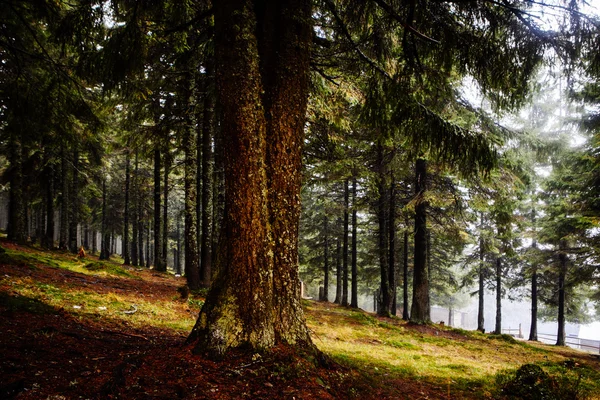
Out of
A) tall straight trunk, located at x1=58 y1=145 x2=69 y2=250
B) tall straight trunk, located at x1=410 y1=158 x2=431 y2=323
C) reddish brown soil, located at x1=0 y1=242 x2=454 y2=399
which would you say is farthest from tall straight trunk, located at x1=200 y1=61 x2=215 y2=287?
tall straight trunk, located at x1=58 y1=145 x2=69 y2=250

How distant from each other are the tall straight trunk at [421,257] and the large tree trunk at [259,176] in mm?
11206

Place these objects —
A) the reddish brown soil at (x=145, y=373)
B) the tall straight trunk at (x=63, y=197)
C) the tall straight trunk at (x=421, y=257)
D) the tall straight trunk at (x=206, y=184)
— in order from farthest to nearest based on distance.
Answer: the tall straight trunk at (x=63, y=197) → the tall straight trunk at (x=421, y=257) → the tall straight trunk at (x=206, y=184) → the reddish brown soil at (x=145, y=373)

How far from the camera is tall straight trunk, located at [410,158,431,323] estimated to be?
14133mm

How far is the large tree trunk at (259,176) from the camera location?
148 inches

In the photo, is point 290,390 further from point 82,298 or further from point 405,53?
point 82,298

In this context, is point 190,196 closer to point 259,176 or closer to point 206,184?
point 206,184

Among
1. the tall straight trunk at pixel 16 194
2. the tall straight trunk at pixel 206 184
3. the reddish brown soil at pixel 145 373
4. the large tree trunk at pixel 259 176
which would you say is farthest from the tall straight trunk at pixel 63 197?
the large tree trunk at pixel 259 176

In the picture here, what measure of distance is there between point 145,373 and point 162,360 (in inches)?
11.6

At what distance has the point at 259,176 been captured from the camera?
12.8 feet

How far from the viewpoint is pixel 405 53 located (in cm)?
524

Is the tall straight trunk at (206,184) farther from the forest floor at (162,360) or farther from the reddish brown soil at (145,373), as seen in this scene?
the reddish brown soil at (145,373)

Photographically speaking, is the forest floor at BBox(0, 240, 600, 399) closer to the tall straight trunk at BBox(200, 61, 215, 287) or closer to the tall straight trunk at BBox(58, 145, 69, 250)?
the tall straight trunk at BBox(200, 61, 215, 287)

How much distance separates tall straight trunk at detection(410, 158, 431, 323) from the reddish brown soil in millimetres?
9753

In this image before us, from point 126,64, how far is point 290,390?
217 inches
